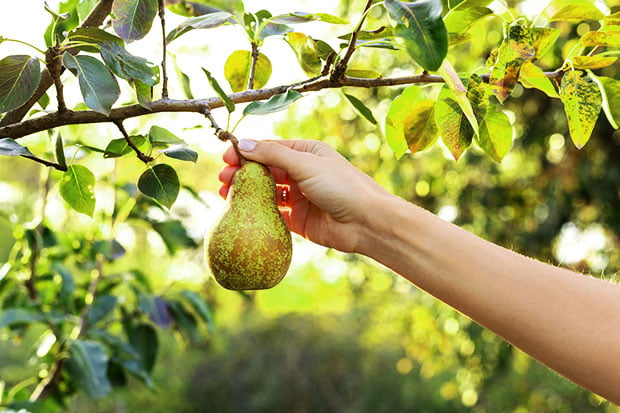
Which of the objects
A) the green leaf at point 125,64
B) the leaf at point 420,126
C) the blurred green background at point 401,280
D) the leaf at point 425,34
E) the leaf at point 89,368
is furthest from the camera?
the blurred green background at point 401,280

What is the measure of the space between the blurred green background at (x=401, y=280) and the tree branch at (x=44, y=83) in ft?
2.77

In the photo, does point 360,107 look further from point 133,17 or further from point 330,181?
point 133,17

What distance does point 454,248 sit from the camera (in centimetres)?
101

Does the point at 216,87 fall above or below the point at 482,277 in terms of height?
above

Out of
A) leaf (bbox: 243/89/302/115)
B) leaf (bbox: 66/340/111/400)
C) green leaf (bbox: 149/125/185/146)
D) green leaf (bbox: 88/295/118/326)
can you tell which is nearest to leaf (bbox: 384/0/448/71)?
leaf (bbox: 243/89/302/115)

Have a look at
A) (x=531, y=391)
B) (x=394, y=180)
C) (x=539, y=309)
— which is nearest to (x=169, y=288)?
(x=539, y=309)

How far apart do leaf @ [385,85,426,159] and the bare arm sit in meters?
0.08

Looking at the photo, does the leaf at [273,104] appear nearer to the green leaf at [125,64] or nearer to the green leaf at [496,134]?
the green leaf at [125,64]

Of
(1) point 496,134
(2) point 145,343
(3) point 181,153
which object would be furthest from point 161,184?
(2) point 145,343

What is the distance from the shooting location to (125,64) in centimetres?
84

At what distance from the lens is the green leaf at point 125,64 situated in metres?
0.83

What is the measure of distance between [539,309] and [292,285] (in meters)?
9.79

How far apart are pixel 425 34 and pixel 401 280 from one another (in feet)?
13.0

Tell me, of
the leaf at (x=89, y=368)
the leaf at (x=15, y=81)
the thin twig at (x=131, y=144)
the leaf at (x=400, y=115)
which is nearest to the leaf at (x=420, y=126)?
the leaf at (x=400, y=115)
